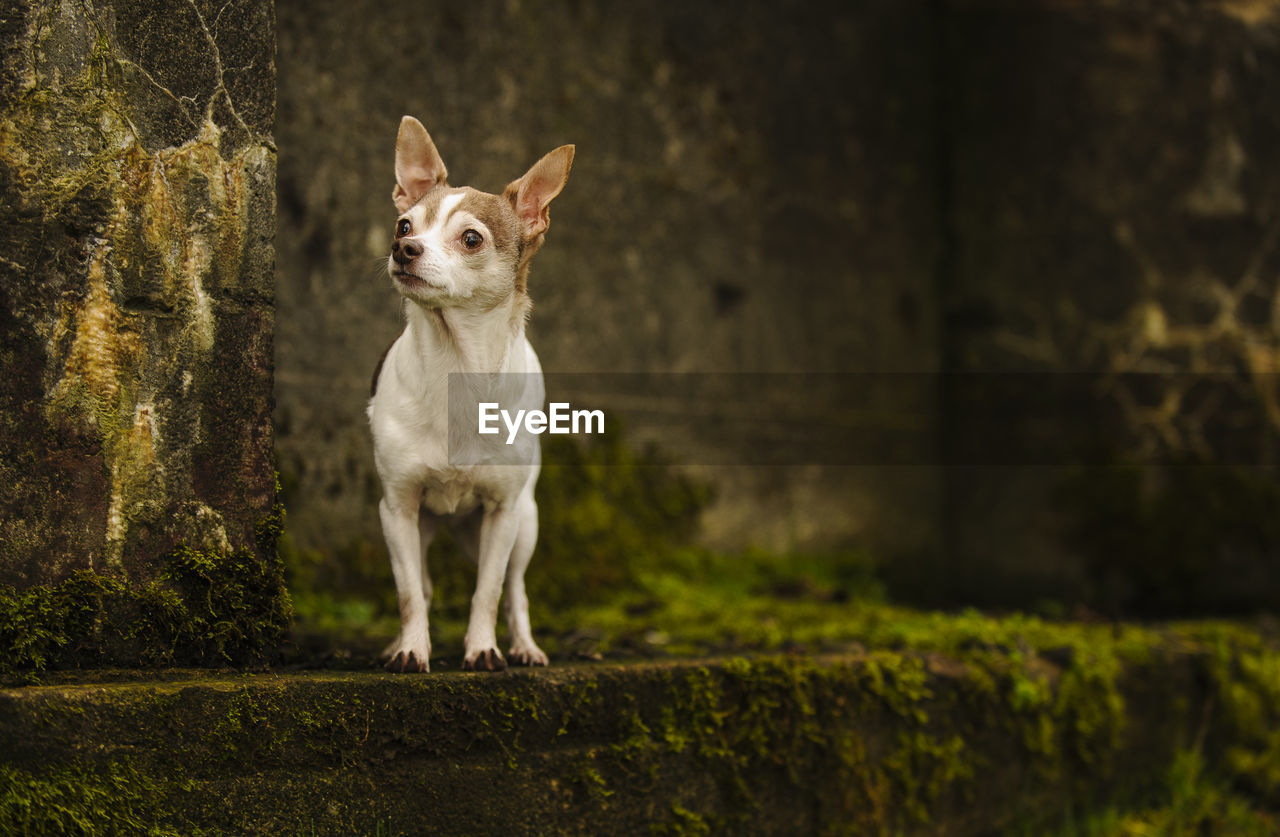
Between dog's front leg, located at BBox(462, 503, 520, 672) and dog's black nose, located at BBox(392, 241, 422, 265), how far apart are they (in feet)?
2.68

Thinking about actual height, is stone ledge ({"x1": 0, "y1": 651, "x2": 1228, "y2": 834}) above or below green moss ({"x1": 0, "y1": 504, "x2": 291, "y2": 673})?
below

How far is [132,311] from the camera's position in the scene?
300cm

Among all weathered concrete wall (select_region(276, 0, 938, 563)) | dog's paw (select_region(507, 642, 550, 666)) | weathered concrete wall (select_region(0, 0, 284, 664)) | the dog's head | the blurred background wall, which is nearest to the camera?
weathered concrete wall (select_region(0, 0, 284, 664))

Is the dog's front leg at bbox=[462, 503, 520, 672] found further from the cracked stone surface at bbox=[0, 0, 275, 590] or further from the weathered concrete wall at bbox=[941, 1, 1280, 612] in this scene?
the weathered concrete wall at bbox=[941, 1, 1280, 612]

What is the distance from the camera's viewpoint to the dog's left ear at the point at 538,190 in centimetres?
318

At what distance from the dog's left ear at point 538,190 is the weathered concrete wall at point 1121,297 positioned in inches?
203

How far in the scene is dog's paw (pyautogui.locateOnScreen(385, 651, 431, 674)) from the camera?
3.20 meters

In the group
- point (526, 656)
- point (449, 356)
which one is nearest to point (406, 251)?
point (449, 356)

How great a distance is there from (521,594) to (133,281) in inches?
58.3

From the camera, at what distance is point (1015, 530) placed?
25.1 ft

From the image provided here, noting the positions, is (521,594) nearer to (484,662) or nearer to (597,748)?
(484,662)

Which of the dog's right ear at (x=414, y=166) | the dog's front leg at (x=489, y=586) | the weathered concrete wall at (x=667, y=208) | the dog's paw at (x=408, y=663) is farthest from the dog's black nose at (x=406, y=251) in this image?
the weathered concrete wall at (x=667, y=208)

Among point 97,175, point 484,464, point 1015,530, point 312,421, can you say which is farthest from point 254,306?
point 1015,530

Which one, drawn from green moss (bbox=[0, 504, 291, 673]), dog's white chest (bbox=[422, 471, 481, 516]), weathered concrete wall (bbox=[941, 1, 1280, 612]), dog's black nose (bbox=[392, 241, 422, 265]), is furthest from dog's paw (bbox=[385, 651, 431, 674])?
weathered concrete wall (bbox=[941, 1, 1280, 612])
